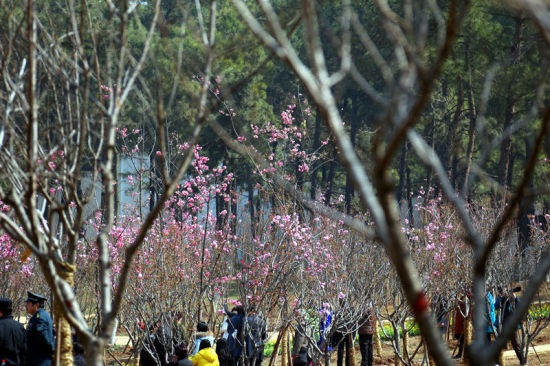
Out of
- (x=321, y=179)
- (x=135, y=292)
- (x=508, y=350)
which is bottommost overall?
(x=508, y=350)

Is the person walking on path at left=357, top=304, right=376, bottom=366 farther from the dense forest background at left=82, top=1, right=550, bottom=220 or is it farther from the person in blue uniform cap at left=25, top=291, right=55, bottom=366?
the person in blue uniform cap at left=25, top=291, right=55, bottom=366

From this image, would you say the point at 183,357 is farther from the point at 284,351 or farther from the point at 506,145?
the point at 506,145

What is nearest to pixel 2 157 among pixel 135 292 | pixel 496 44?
pixel 135 292

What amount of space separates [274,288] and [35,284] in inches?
357

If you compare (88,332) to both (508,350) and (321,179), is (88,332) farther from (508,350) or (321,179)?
(321,179)

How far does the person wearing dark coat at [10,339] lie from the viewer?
337 inches

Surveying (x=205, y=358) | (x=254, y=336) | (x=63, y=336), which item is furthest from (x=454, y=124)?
(x=63, y=336)

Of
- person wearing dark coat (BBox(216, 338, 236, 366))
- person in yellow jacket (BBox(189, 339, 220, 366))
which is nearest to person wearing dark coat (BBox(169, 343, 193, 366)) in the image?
person in yellow jacket (BBox(189, 339, 220, 366))

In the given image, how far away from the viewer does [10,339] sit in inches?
339

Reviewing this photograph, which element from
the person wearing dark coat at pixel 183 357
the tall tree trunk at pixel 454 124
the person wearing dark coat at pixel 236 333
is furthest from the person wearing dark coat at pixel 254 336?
the tall tree trunk at pixel 454 124

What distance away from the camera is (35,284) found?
1792 centimetres

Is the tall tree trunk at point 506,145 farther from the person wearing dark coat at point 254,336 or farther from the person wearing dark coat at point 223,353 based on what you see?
the person wearing dark coat at point 223,353

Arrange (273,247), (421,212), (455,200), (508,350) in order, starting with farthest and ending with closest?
(421,212)
(508,350)
(273,247)
(455,200)

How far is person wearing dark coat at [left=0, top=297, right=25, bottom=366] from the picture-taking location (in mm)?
8570
